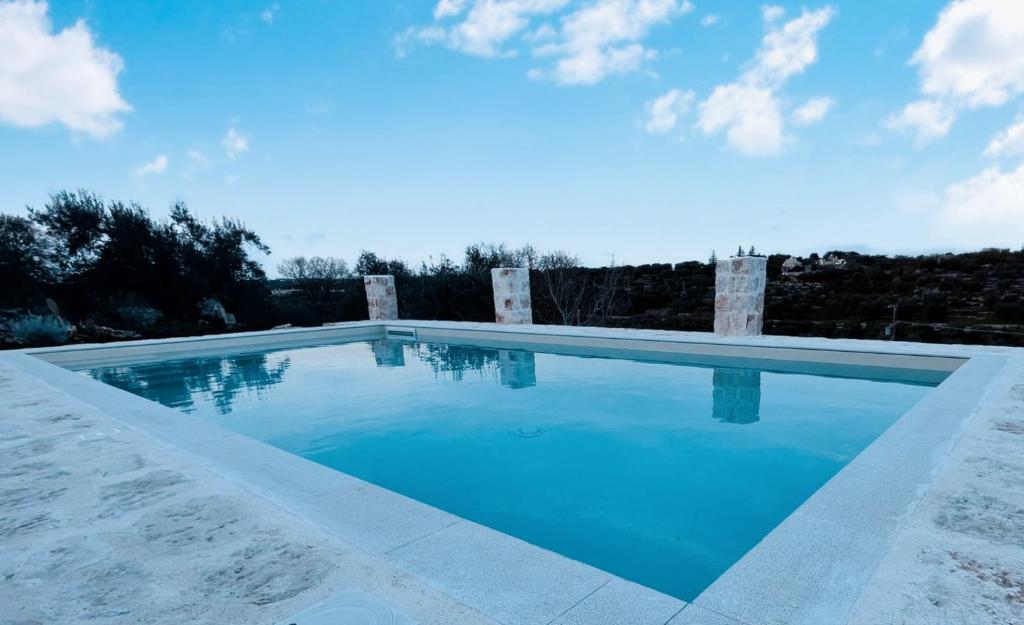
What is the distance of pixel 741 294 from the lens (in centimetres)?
652

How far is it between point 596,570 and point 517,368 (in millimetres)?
4867

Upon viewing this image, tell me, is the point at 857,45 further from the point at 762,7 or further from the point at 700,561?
the point at 700,561

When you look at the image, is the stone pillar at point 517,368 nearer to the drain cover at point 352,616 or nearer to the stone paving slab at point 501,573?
the stone paving slab at point 501,573

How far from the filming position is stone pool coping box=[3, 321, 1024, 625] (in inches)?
51.1

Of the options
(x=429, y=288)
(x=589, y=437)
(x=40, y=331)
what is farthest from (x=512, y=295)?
(x=40, y=331)

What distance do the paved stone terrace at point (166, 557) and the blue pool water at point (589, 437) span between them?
1.00 m

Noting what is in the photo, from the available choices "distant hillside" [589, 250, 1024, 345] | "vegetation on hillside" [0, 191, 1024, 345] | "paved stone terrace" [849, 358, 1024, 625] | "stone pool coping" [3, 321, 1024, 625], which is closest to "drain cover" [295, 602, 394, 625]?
"stone pool coping" [3, 321, 1024, 625]

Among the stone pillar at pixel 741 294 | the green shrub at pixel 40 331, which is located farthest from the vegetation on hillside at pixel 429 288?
the stone pillar at pixel 741 294

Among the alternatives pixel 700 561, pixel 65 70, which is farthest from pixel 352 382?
pixel 65 70

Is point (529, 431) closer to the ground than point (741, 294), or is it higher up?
closer to the ground

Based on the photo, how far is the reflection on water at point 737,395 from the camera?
4066 mm

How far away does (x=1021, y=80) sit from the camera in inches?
308

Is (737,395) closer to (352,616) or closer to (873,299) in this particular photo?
(352,616)

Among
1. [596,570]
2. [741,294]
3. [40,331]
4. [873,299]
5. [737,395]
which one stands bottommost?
[737,395]
